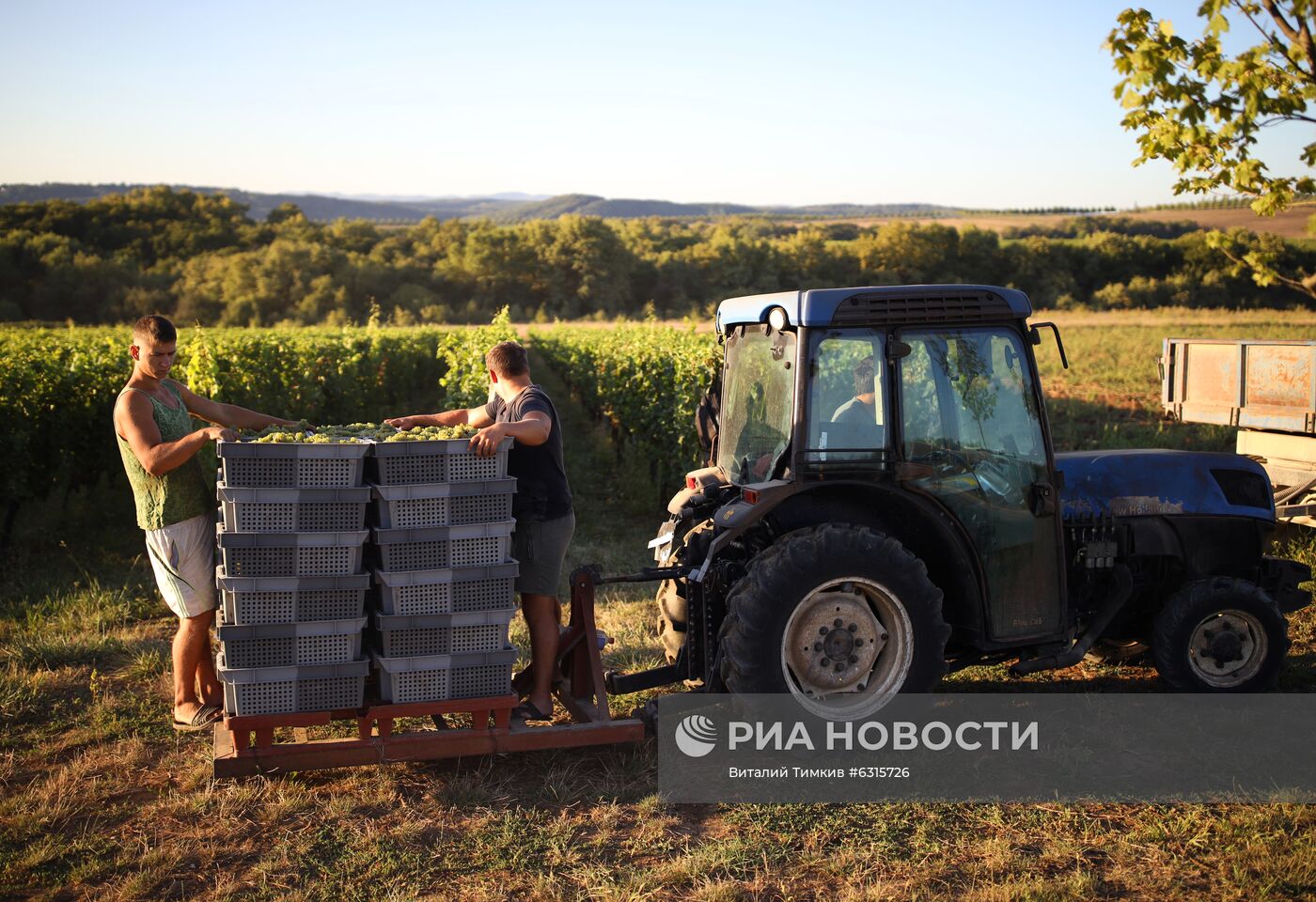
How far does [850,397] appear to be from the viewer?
15.0ft

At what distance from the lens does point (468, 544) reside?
4242mm

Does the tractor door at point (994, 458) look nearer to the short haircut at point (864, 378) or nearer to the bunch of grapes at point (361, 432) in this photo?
the short haircut at point (864, 378)

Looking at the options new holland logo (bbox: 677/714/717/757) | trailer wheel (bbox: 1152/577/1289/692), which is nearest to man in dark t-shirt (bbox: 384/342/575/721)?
new holland logo (bbox: 677/714/717/757)

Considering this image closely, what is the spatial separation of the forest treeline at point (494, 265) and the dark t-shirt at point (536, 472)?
31029mm

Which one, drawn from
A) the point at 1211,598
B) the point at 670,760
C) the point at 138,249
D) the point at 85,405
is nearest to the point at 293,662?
the point at 670,760

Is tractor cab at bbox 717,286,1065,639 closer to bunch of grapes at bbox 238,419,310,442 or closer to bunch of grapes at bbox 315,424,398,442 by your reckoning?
bunch of grapes at bbox 315,424,398,442

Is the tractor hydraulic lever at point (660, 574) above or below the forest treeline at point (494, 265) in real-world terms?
below

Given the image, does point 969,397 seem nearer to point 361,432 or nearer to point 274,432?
point 361,432

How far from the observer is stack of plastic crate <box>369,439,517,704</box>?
13.6ft

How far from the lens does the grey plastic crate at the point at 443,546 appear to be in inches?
163

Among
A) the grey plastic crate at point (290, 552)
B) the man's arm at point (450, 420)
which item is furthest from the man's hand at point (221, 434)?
the man's arm at point (450, 420)

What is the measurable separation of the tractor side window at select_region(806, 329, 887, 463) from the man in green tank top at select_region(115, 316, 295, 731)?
257 cm

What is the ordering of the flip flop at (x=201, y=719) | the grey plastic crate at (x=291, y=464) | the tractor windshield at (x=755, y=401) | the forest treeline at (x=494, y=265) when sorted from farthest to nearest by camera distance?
the forest treeline at (x=494, y=265) < the flip flop at (x=201, y=719) < the tractor windshield at (x=755, y=401) < the grey plastic crate at (x=291, y=464)

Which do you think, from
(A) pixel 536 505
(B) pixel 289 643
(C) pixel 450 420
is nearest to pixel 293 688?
(B) pixel 289 643
